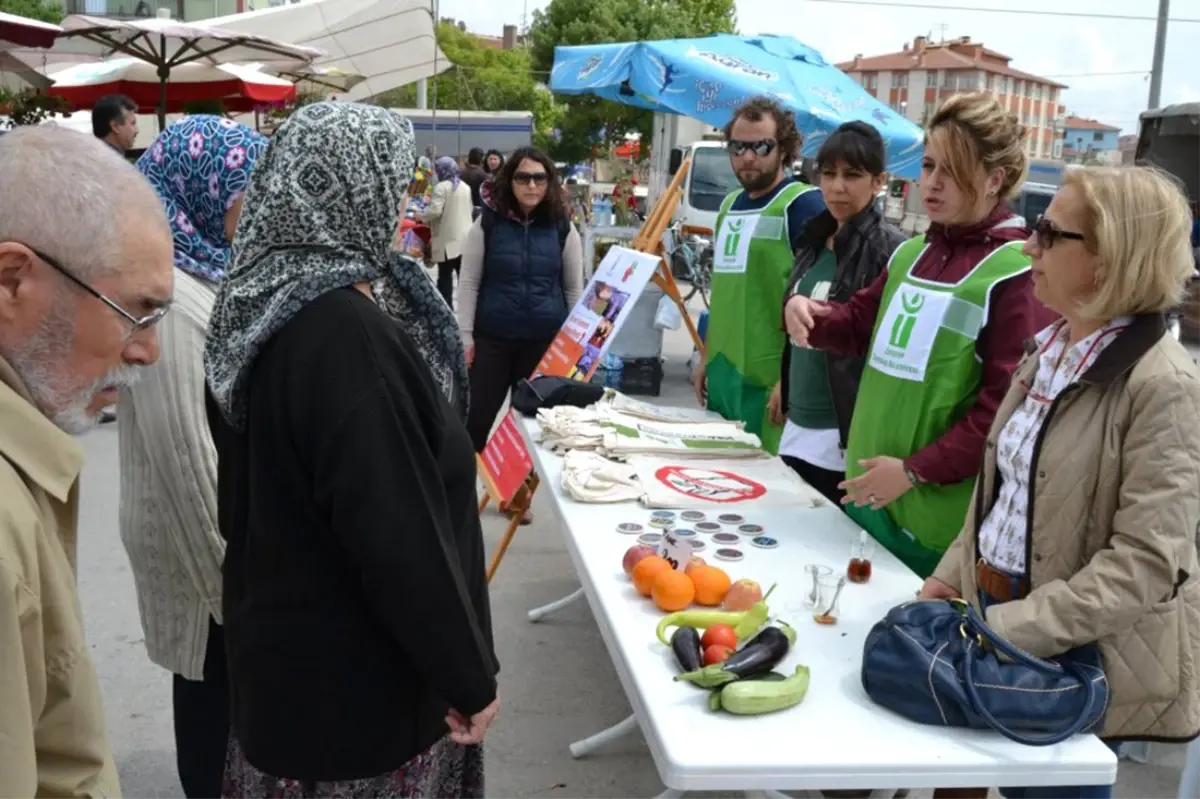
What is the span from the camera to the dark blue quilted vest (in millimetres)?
4816

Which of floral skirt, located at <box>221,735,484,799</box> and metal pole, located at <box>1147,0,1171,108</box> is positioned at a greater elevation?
metal pole, located at <box>1147,0,1171,108</box>

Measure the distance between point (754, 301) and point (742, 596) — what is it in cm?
170

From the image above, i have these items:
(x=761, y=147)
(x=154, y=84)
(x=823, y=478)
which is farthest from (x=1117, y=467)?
(x=154, y=84)

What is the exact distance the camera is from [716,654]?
1816mm

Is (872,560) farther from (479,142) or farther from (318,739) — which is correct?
(479,142)

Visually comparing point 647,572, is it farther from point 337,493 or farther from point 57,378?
point 57,378

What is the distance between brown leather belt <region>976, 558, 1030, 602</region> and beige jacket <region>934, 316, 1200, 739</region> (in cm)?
7

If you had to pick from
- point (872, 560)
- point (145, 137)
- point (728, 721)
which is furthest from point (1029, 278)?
point (145, 137)

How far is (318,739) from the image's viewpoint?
64.8 inches

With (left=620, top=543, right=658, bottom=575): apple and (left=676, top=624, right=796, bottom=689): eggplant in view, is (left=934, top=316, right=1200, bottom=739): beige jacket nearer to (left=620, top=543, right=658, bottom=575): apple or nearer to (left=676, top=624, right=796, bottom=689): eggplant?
(left=676, top=624, right=796, bottom=689): eggplant

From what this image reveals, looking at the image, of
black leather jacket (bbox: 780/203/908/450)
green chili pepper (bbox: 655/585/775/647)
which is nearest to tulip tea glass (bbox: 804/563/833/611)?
green chili pepper (bbox: 655/585/775/647)

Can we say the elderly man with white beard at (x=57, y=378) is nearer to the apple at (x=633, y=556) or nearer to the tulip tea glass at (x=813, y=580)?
the apple at (x=633, y=556)

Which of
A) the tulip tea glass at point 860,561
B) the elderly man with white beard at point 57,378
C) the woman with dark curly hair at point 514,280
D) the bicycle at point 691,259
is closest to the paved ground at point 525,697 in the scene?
the woman with dark curly hair at point 514,280

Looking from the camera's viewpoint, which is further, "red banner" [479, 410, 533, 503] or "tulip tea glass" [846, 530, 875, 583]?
"red banner" [479, 410, 533, 503]
